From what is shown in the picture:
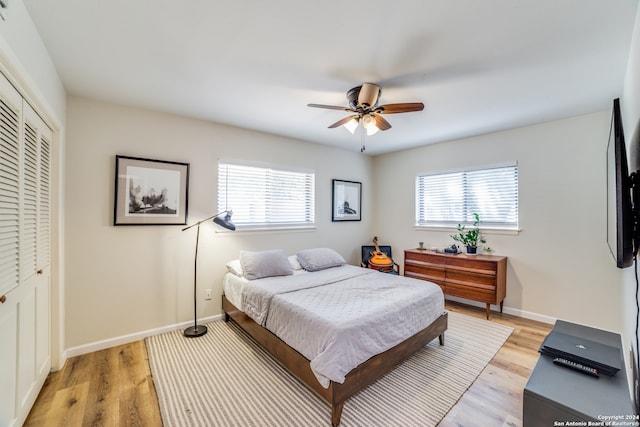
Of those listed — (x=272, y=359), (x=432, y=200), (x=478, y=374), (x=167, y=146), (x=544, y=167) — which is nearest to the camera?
(x=478, y=374)

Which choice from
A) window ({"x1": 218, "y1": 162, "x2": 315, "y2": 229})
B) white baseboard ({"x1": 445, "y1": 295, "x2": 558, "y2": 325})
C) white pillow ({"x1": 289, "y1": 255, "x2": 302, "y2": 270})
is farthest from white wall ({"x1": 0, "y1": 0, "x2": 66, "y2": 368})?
white baseboard ({"x1": 445, "y1": 295, "x2": 558, "y2": 325})

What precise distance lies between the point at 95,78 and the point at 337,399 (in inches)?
125

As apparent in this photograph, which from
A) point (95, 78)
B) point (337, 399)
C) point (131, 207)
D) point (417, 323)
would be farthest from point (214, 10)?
point (417, 323)

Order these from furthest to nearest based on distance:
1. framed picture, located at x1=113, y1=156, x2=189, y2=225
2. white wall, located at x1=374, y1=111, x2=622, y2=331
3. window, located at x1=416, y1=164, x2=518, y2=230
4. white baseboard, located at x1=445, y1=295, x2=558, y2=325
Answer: window, located at x1=416, y1=164, x2=518, y2=230 → white baseboard, located at x1=445, y1=295, x2=558, y2=325 → white wall, located at x1=374, y1=111, x2=622, y2=331 → framed picture, located at x1=113, y1=156, x2=189, y2=225

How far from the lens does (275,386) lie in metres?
2.13

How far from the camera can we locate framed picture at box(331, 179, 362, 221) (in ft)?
15.3

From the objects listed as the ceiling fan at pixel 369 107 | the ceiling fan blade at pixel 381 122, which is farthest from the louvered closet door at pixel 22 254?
the ceiling fan blade at pixel 381 122

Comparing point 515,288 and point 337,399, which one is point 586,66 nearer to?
point 515,288

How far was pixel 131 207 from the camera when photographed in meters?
2.85

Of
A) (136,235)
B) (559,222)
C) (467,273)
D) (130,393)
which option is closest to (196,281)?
(136,235)

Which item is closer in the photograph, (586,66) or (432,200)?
(586,66)

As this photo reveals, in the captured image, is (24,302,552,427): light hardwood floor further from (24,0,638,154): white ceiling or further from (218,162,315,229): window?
(24,0,638,154): white ceiling

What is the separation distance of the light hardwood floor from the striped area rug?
0.24 feet

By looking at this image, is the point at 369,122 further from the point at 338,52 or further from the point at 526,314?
the point at 526,314
